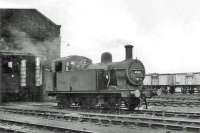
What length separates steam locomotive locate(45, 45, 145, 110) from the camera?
57.8 ft

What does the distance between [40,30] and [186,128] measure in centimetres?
2509

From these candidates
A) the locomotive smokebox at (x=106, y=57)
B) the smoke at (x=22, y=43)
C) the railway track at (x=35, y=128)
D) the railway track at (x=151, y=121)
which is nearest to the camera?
the railway track at (x=35, y=128)

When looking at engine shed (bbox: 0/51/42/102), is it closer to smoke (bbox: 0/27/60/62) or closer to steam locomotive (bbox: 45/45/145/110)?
smoke (bbox: 0/27/60/62)

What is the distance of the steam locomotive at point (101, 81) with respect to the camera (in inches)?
693

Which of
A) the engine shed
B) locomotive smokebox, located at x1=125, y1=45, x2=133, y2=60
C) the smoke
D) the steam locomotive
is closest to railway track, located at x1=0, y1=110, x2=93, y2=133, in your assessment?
the steam locomotive

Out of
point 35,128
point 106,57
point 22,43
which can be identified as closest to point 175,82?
point 22,43

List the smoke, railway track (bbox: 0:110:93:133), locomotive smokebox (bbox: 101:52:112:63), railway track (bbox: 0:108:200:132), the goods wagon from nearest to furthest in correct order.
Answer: railway track (bbox: 0:110:93:133) < railway track (bbox: 0:108:200:132) < locomotive smokebox (bbox: 101:52:112:63) < the smoke < the goods wagon

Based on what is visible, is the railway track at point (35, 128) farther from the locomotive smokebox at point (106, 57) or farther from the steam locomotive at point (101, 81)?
the locomotive smokebox at point (106, 57)

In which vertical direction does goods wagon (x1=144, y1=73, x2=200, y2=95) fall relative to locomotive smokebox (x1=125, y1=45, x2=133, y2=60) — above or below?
below

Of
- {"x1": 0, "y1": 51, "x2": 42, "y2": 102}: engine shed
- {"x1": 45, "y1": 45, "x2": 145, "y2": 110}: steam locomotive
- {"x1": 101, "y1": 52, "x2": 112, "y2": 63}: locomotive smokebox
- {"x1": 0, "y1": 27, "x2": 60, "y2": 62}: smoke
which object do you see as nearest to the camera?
{"x1": 45, "y1": 45, "x2": 145, "y2": 110}: steam locomotive

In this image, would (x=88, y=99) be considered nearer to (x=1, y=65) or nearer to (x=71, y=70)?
(x=71, y=70)

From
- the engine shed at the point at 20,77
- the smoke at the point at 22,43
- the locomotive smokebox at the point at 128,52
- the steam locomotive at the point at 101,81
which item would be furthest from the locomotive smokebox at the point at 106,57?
the smoke at the point at 22,43

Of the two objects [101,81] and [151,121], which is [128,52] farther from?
[151,121]

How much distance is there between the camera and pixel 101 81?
18.2 meters
